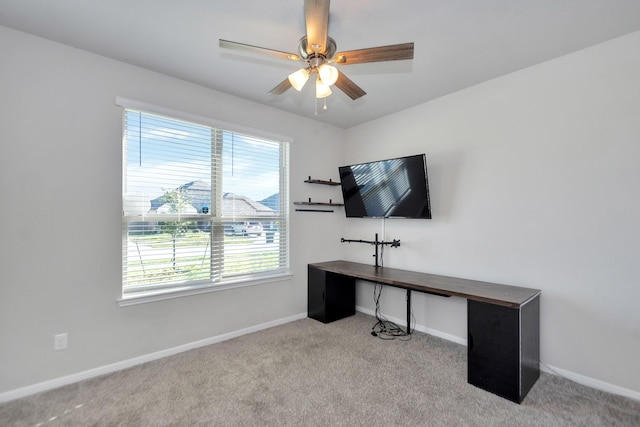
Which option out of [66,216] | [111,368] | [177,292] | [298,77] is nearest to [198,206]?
[177,292]

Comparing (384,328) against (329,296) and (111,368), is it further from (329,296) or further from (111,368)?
(111,368)

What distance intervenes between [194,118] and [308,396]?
2.59 metres

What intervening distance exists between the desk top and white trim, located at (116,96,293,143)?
5.49 ft

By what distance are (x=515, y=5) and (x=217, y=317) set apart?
3436 mm

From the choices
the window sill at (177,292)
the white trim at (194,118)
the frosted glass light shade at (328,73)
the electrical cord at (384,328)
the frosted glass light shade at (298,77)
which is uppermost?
the white trim at (194,118)

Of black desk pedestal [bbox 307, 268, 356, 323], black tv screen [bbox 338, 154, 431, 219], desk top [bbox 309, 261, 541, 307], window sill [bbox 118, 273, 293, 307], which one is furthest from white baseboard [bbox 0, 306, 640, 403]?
black tv screen [bbox 338, 154, 431, 219]

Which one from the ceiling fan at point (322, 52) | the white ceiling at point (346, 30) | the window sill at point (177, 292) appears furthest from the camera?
the window sill at point (177, 292)

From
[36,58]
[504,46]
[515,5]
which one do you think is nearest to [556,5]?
[515,5]

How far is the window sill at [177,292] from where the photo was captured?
247cm

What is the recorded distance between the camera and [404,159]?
3014 mm

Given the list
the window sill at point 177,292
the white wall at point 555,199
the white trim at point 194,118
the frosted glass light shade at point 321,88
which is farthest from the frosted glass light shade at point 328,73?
the window sill at point 177,292

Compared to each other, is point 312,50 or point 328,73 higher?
point 312,50

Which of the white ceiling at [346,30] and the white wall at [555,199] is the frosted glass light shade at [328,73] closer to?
the white ceiling at [346,30]

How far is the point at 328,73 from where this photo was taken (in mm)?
1709
